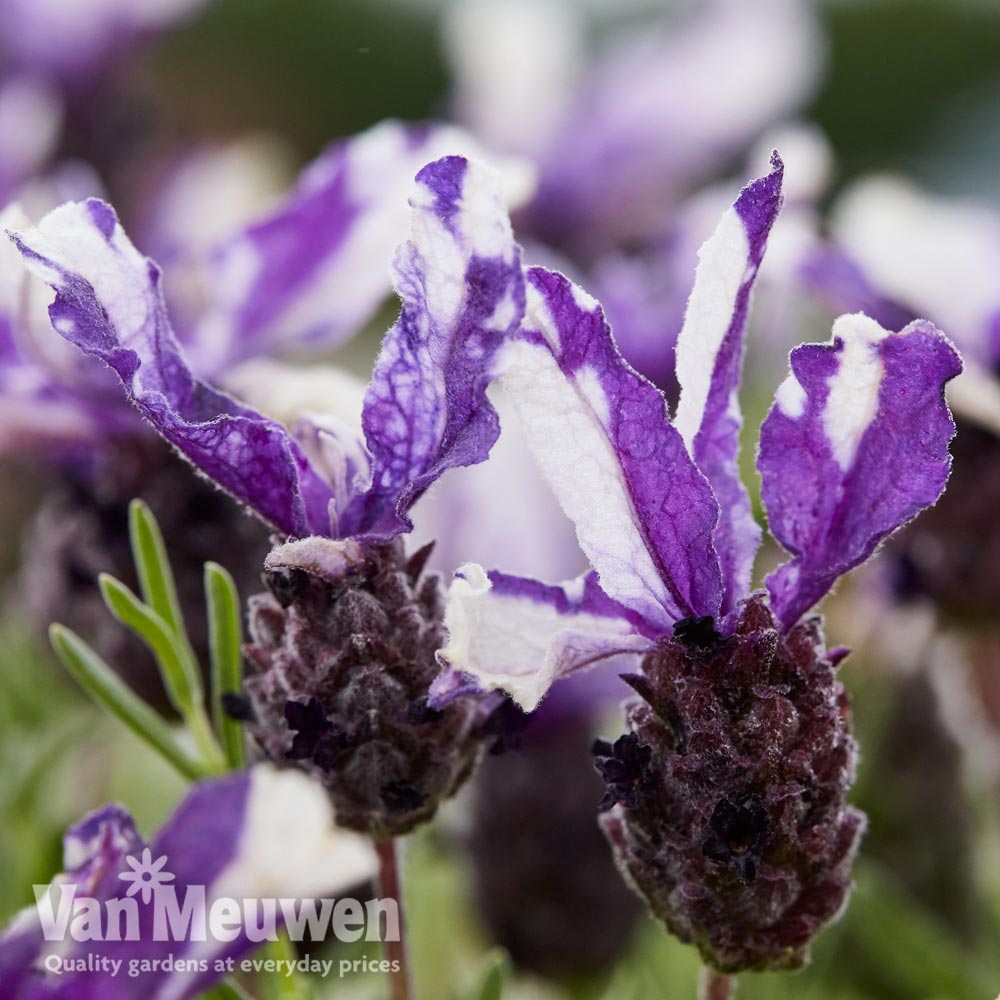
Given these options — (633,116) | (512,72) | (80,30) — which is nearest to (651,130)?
(633,116)

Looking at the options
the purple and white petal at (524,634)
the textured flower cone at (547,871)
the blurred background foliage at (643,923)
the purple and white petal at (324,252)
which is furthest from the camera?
the textured flower cone at (547,871)

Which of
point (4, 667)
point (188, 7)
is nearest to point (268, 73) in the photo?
point (188, 7)

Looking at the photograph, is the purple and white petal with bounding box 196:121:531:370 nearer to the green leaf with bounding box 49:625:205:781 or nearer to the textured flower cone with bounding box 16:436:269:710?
the textured flower cone with bounding box 16:436:269:710

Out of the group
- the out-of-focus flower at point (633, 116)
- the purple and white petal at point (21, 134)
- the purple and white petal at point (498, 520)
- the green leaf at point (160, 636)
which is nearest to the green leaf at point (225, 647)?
the green leaf at point (160, 636)

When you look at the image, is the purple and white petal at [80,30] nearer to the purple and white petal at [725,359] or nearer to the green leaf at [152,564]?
the green leaf at [152,564]

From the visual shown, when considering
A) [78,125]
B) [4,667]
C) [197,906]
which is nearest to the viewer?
[197,906]

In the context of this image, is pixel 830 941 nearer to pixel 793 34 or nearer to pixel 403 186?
pixel 403 186
